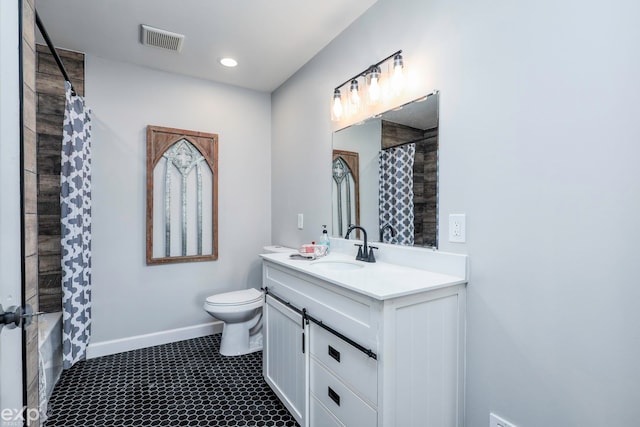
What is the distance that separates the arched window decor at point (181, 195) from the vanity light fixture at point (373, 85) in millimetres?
1381

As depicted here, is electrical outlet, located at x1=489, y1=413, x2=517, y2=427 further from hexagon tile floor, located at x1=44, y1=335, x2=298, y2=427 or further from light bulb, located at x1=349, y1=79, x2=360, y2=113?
light bulb, located at x1=349, y1=79, x2=360, y2=113

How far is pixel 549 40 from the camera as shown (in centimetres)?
117

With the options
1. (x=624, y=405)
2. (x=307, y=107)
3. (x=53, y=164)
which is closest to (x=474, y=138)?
(x=624, y=405)

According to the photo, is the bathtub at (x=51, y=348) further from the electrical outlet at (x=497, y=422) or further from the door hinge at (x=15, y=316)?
the electrical outlet at (x=497, y=422)

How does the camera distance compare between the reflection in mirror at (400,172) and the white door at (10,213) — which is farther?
the reflection in mirror at (400,172)

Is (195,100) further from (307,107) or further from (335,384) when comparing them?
(335,384)

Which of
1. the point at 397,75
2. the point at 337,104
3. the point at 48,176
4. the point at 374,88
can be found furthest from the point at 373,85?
the point at 48,176

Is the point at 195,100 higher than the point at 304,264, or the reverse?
the point at 195,100

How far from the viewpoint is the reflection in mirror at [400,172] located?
1.62 meters

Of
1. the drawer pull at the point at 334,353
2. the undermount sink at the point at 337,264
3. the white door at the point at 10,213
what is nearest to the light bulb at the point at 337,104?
the undermount sink at the point at 337,264

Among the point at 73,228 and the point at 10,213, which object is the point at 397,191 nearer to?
the point at 10,213

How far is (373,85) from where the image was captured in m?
1.88

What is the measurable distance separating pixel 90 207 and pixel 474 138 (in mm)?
2656

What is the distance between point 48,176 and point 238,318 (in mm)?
1743
